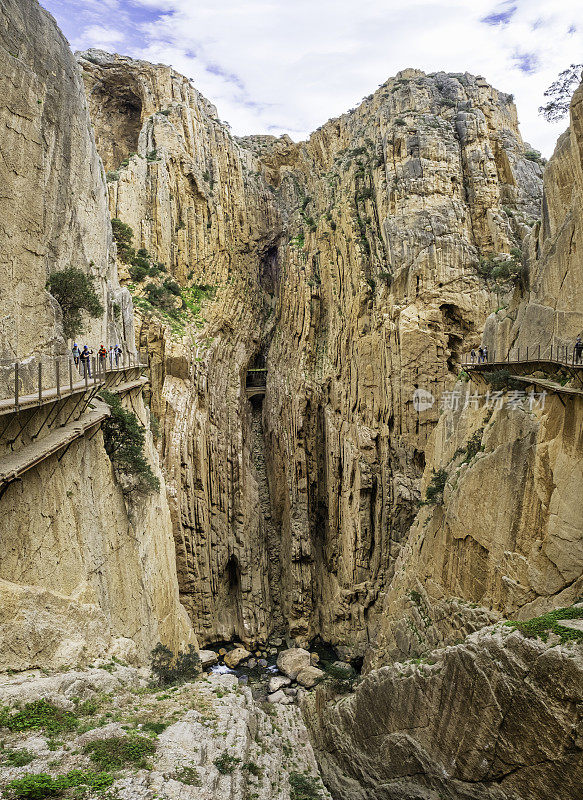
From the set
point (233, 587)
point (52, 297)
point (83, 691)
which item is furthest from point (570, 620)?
point (233, 587)

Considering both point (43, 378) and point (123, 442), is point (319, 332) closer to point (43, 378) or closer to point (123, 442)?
point (123, 442)

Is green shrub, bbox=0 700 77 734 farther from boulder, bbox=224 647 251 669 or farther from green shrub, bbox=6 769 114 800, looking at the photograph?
boulder, bbox=224 647 251 669

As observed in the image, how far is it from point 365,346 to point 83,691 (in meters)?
26.9

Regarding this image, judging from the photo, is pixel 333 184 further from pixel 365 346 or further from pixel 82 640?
pixel 82 640

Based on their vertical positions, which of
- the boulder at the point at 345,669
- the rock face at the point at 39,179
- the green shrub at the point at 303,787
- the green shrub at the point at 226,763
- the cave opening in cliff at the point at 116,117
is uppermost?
the cave opening in cliff at the point at 116,117

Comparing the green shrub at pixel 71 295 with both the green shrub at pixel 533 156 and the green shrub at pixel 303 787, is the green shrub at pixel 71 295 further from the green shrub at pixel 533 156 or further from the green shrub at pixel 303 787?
the green shrub at pixel 533 156

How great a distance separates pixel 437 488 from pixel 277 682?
14942 millimetres

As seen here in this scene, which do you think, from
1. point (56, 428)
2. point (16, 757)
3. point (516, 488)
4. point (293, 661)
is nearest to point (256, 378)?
point (293, 661)

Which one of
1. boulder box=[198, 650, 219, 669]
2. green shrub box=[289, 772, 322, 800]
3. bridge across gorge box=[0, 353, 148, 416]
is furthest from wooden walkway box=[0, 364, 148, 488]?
boulder box=[198, 650, 219, 669]

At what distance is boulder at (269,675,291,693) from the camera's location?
86.1 ft

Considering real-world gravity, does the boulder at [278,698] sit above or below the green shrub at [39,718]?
below

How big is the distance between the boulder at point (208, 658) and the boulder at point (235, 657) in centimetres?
68

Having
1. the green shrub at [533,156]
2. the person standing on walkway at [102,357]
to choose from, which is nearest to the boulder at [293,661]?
the person standing on walkway at [102,357]

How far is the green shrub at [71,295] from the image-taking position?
A: 46.4 ft
